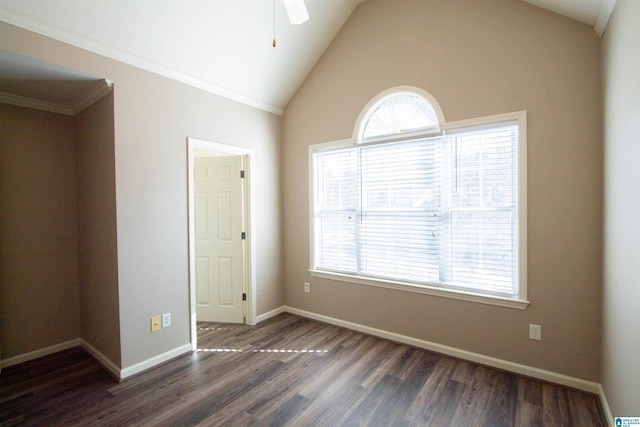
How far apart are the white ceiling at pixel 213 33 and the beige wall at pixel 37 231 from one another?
50 cm

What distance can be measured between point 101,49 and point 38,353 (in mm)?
2874

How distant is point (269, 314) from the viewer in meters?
3.77

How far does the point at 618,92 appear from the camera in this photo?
5.61 ft

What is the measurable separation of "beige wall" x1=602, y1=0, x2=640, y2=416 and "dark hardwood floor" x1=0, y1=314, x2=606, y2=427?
502mm

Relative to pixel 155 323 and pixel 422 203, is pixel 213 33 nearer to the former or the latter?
pixel 422 203

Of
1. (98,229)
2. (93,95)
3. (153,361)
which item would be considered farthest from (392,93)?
(153,361)

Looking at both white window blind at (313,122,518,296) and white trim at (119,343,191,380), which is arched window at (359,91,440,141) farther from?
white trim at (119,343,191,380)

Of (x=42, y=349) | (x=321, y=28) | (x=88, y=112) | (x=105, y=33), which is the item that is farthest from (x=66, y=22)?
(x=42, y=349)

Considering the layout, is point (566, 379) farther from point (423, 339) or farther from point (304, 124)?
point (304, 124)

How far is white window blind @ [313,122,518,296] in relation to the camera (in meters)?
2.48

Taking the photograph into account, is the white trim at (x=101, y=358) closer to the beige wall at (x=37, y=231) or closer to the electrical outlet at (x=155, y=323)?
the beige wall at (x=37, y=231)

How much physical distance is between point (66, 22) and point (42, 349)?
2.94m

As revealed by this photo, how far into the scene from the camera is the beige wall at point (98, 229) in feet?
8.13

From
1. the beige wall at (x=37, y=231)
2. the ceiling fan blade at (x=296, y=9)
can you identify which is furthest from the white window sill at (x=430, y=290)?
the beige wall at (x=37, y=231)
